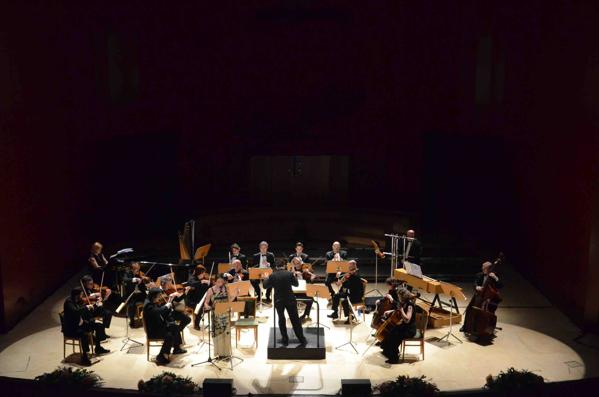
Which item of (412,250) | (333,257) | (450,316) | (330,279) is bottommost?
(450,316)

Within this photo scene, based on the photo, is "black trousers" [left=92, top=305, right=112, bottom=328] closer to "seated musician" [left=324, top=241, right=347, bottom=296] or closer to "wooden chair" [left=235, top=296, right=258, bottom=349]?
"wooden chair" [left=235, top=296, right=258, bottom=349]

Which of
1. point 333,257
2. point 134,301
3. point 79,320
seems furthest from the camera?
point 333,257

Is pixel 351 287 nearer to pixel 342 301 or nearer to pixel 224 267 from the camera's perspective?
pixel 342 301

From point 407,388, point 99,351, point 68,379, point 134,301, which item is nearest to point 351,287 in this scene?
point 407,388

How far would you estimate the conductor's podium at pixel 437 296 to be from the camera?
34.9 feet

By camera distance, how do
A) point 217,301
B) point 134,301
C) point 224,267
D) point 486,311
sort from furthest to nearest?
point 224,267
point 134,301
point 486,311
point 217,301

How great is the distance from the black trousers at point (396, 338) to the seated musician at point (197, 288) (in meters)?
2.87

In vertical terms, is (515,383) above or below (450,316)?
below

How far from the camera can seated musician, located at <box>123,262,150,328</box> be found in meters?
11.1

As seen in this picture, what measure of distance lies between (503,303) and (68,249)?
814 centimetres

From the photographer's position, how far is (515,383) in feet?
29.4

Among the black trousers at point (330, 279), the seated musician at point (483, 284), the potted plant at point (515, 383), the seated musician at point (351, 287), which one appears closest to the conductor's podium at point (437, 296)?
the seated musician at point (483, 284)

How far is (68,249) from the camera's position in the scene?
13.7 metres

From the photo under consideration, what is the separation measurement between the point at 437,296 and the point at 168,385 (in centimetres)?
472
